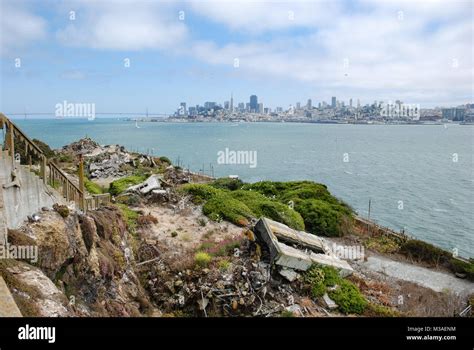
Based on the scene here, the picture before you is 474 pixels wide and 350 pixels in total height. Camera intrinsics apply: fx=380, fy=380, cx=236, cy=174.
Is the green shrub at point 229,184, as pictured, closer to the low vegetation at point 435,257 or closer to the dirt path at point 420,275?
the dirt path at point 420,275

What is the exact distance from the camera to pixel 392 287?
45.2 ft

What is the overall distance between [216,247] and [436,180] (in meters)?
42.3

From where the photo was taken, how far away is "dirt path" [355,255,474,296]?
50.2 feet

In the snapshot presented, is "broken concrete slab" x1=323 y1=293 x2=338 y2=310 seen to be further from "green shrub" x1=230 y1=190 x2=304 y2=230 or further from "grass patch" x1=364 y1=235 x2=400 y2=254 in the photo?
"grass patch" x1=364 y1=235 x2=400 y2=254

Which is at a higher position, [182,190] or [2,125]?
[2,125]

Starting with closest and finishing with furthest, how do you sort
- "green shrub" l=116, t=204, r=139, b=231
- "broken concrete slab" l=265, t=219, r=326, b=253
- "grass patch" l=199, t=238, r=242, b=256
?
1. "grass patch" l=199, t=238, r=242, b=256
2. "broken concrete slab" l=265, t=219, r=326, b=253
3. "green shrub" l=116, t=204, r=139, b=231

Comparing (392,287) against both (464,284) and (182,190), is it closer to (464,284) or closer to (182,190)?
(464,284)

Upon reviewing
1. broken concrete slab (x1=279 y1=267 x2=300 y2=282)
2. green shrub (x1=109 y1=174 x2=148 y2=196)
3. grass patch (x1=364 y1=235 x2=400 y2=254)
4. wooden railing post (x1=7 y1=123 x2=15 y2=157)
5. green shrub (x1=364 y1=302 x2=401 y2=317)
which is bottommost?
grass patch (x1=364 y1=235 x2=400 y2=254)

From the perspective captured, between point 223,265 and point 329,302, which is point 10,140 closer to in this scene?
point 223,265

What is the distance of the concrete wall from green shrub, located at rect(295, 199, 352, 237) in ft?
48.9

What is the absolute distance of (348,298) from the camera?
11281 mm

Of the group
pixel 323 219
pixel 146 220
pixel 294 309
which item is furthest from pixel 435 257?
pixel 146 220

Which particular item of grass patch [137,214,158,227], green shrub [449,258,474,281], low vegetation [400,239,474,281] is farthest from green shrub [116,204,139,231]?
green shrub [449,258,474,281]

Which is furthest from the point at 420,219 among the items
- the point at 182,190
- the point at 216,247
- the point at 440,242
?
the point at 216,247
